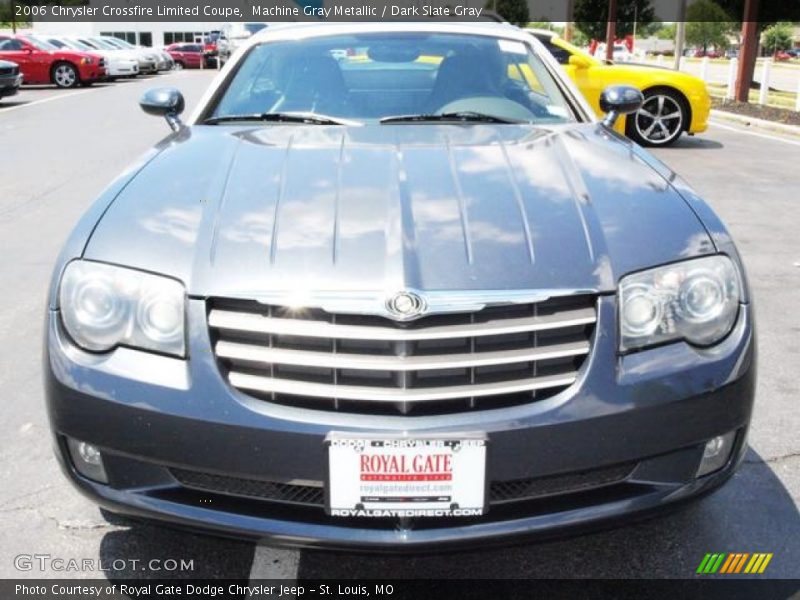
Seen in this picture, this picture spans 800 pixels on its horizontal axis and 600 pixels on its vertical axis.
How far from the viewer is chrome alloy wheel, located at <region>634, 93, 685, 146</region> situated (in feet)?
35.4

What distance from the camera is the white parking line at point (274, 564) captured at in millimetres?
2410

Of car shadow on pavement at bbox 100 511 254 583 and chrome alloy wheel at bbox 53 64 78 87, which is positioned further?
chrome alloy wheel at bbox 53 64 78 87

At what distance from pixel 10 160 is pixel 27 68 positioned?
1573 cm

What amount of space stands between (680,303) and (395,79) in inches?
83.8

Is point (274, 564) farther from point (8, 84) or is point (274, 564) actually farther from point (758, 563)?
point (8, 84)

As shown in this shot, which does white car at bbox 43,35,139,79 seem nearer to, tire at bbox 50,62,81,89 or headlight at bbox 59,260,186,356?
tire at bbox 50,62,81,89

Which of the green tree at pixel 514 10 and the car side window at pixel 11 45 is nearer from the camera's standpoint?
the car side window at pixel 11 45

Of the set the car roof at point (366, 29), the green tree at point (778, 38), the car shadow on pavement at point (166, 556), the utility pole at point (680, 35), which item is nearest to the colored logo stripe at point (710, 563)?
the car shadow on pavement at point (166, 556)

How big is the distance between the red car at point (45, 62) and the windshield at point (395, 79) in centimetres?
2235

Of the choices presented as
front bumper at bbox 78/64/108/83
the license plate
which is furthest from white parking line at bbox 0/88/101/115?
the license plate

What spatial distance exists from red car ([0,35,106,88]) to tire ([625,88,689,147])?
58.7 feet

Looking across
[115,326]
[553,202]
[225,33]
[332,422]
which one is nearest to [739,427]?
[553,202]

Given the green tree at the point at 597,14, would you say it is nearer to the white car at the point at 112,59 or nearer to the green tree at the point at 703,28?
the green tree at the point at 703,28

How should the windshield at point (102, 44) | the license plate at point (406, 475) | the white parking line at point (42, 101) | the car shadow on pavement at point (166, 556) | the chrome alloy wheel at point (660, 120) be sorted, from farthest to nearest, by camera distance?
the windshield at point (102, 44), the white parking line at point (42, 101), the chrome alloy wheel at point (660, 120), the car shadow on pavement at point (166, 556), the license plate at point (406, 475)
